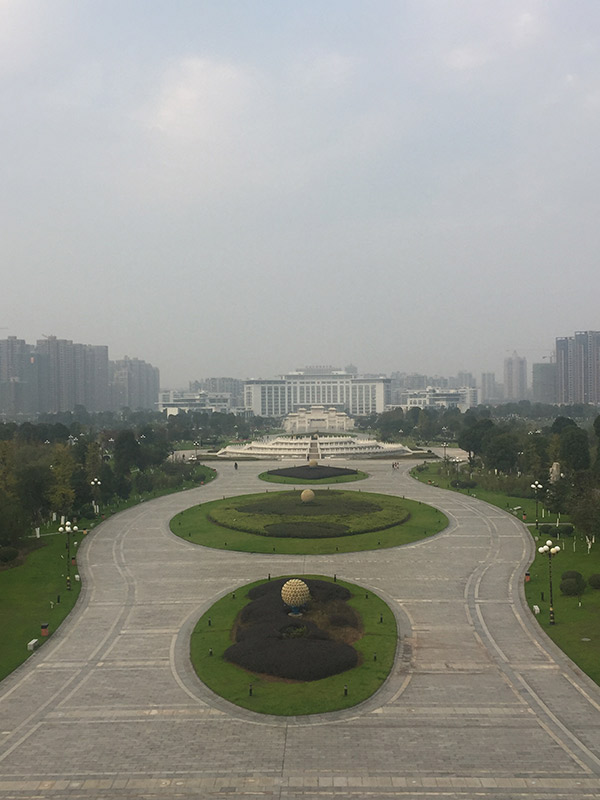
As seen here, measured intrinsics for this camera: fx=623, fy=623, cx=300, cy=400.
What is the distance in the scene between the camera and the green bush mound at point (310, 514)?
4366 centimetres

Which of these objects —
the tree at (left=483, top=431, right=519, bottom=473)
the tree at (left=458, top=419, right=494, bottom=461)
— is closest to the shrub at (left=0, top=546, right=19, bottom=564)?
the tree at (left=483, top=431, right=519, bottom=473)

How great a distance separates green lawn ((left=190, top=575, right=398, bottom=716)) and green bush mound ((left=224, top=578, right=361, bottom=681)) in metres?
0.35

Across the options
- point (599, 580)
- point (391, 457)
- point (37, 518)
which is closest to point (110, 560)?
point (37, 518)

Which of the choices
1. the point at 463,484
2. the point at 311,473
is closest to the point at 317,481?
the point at 311,473

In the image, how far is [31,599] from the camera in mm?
31312

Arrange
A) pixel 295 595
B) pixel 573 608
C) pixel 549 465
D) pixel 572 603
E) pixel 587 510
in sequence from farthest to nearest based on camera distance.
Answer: pixel 549 465 < pixel 587 510 < pixel 572 603 < pixel 573 608 < pixel 295 595

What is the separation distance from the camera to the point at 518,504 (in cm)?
5450

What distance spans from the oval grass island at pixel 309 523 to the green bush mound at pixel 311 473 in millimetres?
14230

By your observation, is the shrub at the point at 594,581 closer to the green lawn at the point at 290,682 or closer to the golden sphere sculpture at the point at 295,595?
the green lawn at the point at 290,682

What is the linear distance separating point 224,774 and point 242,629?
9.54 m

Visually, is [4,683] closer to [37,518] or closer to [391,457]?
[37,518]

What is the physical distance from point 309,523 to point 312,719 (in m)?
26.8

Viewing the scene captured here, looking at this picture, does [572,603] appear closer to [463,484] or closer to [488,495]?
[488,495]

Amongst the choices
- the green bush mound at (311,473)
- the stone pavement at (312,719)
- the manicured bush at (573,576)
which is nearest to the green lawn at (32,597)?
the stone pavement at (312,719)
